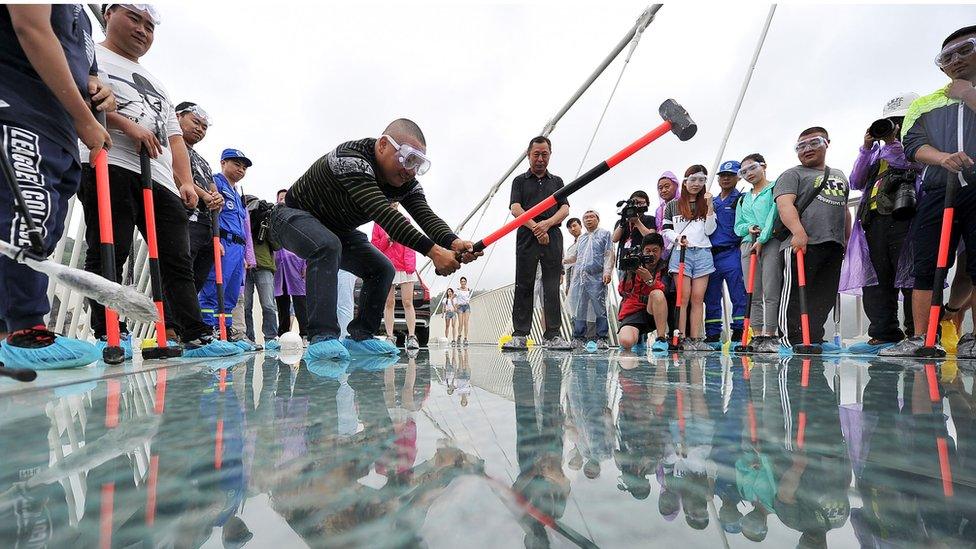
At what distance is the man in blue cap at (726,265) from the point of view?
4.09m

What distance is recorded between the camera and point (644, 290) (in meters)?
4.10

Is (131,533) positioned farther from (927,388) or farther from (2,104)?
(2,104)

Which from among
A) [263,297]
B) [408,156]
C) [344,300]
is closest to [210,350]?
[408,156]

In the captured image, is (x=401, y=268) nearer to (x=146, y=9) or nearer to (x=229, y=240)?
(x=229, y=240)

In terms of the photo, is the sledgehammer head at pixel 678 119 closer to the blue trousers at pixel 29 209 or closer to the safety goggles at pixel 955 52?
the safety goggles at pixel 955 52

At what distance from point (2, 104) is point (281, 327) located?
4011 mm

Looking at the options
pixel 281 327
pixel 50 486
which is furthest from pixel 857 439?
pixel 281 327

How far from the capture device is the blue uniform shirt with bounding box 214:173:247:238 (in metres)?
3.55

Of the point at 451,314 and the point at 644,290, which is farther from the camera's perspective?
the point at 451,314

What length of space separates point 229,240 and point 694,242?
351cm

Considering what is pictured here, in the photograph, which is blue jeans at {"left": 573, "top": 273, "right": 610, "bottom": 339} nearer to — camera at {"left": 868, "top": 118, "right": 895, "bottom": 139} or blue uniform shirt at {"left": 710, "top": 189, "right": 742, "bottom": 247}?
blue uniform shirt at {"left": 710, "top": 189, "right": 742, "bottom": 247}

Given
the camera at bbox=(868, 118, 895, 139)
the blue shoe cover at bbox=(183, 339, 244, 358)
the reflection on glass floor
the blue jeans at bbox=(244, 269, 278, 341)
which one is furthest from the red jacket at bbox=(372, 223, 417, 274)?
the reflection on glass floor

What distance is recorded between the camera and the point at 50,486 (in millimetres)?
441

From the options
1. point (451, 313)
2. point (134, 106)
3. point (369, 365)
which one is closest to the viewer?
point (369, 365)
